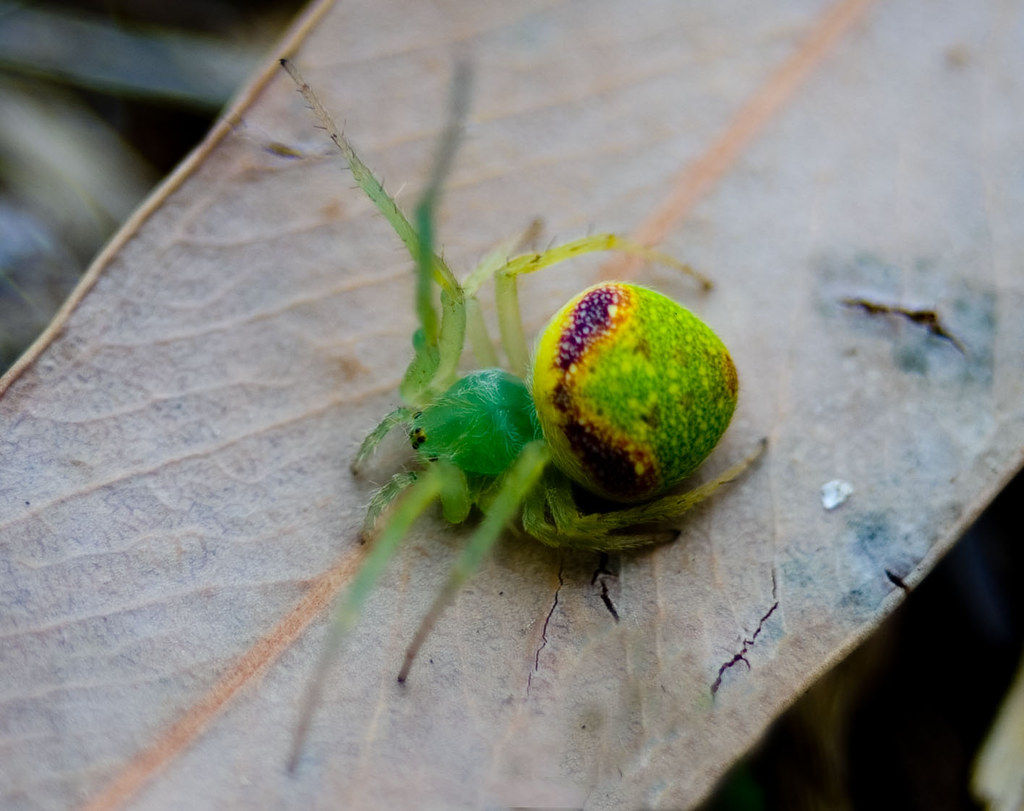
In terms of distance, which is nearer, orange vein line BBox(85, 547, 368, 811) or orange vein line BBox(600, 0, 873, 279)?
orange vein line BBox(85, 547, 368, 811)

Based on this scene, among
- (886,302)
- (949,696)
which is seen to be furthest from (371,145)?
(949,696)

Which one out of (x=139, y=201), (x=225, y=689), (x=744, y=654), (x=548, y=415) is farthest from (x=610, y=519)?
(x=139, y=201)

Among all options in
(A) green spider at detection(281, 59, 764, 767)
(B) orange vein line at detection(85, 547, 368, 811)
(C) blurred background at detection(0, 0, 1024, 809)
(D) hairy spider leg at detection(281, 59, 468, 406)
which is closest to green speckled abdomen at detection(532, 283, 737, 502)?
(A) green spider at detection(281, 59, 764, 767)

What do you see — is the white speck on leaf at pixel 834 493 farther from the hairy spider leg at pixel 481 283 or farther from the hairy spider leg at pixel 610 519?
the hairy spider leg at pixel 481 283

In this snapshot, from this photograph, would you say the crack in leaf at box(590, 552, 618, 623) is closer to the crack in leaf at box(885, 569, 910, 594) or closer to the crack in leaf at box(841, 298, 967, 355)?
the crack in leaf at box(885, 569, 910, 594)

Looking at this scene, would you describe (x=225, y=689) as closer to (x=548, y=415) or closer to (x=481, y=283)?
(x=548, y=415)

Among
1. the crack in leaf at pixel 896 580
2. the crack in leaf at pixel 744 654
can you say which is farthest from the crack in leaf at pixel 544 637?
the crack in leaf at pixel 896 580

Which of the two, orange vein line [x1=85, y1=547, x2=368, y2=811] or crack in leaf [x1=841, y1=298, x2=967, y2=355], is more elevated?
orange vein line [x1=85, y1=547, x2=368, y2=811]
